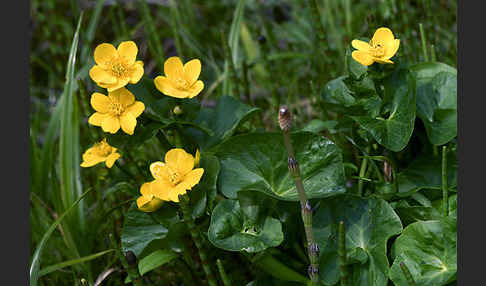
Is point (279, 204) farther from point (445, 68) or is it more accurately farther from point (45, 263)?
point (45, 263)

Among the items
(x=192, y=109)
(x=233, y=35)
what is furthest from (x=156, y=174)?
(x=233, y=35)

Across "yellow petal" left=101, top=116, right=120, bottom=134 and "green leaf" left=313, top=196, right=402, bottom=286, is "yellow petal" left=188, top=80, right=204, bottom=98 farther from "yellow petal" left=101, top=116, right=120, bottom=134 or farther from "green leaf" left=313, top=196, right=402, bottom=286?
"green leaf" left=313, top=196, right=402, bottom=286

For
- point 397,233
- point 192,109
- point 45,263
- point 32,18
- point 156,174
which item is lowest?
point 45,263

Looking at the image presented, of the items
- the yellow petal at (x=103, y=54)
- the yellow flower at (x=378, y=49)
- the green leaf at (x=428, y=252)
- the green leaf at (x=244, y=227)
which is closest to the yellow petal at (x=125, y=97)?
the yellow petal at (x=103, y=54)

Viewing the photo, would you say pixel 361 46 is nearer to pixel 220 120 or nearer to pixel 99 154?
pixel 220 120

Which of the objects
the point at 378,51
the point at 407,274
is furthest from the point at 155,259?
the point at 378,51

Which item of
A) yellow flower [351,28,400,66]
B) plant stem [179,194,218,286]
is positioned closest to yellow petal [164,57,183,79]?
plant stem [179,194,218,286]

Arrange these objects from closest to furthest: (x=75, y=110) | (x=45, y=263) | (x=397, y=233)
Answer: (x=397, y=233)
(x=45, y=263)
(x=75, y=110)
